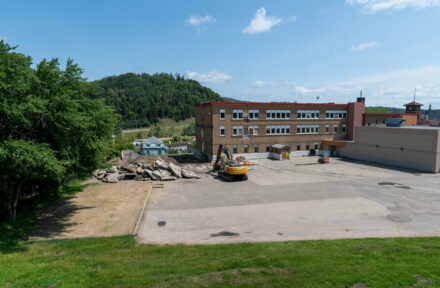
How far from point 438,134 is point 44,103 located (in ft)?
132

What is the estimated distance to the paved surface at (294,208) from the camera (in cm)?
1542

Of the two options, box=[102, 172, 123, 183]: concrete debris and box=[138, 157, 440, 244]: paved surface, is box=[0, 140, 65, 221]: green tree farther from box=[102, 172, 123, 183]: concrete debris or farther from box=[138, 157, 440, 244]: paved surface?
box=[102, 172, 123, 183]: concrete debris

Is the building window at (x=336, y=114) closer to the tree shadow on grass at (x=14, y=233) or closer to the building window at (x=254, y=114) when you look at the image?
the building window at (x=254, y=114)

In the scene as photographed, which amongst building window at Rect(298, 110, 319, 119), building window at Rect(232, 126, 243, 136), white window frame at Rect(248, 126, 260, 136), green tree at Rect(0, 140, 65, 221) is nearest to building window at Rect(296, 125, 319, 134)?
building window at Rect(298, 110, 319, 119)

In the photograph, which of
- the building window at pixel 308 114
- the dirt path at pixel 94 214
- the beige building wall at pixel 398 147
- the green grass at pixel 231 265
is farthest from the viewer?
the building window at pixel 308 114

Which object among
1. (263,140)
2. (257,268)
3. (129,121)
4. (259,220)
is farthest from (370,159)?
(129,121)

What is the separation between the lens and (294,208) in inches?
792

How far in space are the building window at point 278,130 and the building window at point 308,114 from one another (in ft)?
10.7

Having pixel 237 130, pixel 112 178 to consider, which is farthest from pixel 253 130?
pixel 112 178

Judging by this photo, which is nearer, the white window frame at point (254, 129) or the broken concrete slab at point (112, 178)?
the broken concrete slab at point (112, 178)

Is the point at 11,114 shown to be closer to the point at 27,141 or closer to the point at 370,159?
the point at 27,141

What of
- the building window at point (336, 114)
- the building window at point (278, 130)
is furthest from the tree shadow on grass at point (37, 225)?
the building window at point (336, 114)

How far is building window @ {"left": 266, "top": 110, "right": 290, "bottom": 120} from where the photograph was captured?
4641 centimetres

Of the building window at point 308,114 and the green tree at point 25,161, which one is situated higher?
the building window at point 308,114
